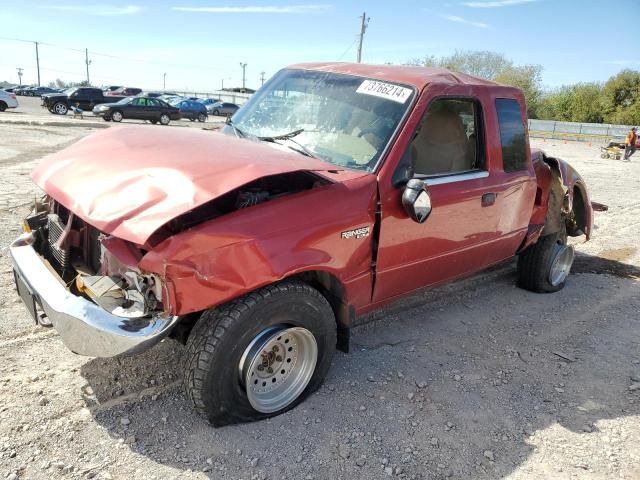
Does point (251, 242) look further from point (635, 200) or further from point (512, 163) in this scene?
point (635, 200)

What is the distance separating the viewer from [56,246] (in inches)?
123

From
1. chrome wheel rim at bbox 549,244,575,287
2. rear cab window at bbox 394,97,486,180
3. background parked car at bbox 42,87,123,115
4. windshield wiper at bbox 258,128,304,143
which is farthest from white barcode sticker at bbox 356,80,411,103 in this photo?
background parked car at bbox 42,87,123,115

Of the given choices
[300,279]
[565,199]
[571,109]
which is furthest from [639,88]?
[300,279]

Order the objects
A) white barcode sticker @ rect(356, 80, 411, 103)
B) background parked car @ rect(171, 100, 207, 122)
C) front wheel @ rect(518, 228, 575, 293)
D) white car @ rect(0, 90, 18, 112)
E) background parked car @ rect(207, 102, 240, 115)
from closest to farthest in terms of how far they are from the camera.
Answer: white barcode sticker @ rect(356, 80, 411, 103), front wheel @ rect(518, 228, 575, 293), white car @ rect(0, 90, 18, 112), background parked car @ rect(171, 100, 207, 122), background parked car @ rect(207, 102, 240, 115)

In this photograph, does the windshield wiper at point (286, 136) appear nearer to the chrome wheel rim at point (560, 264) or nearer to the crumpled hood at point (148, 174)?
the crumpled hood at point (148, 174)

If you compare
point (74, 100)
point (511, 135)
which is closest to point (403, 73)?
point (511, 135)

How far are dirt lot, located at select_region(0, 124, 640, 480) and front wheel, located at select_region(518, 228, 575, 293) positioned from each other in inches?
22.4

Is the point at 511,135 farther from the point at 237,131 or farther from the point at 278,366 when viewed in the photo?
the point at 278,366

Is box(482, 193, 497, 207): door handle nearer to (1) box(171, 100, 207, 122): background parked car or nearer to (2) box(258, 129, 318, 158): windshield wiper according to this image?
(2) box(258, 129, 318, 158): windshield wiper

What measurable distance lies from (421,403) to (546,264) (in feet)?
8.78

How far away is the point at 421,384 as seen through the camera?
348 centimetres

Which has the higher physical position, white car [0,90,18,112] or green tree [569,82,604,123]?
green tree [569,82,604,123]

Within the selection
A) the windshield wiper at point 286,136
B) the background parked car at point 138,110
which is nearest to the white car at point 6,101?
the background parked car at point 138,110

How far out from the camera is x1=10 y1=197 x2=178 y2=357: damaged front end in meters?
2.42
